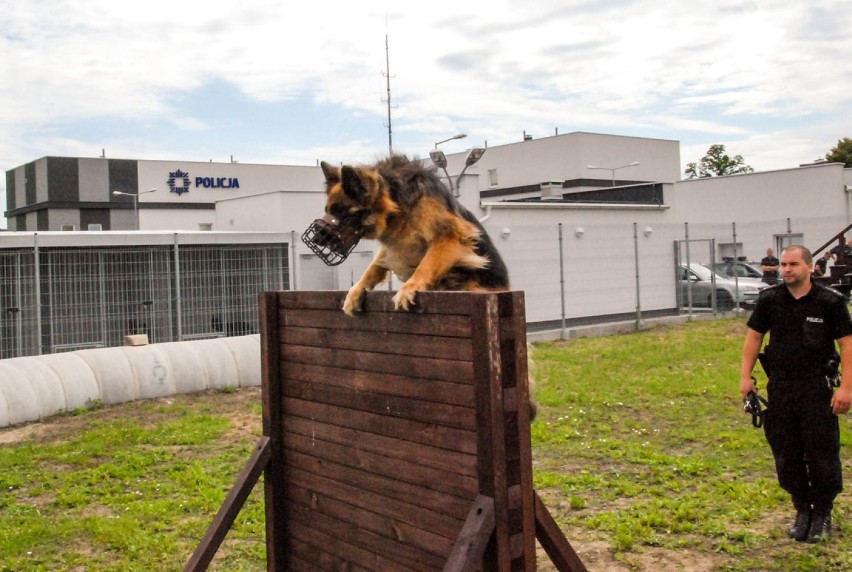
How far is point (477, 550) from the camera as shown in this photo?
3.28m

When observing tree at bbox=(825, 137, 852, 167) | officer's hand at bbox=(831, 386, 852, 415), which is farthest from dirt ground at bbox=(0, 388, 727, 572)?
tree at bbox=(825, 137, 852, 167)

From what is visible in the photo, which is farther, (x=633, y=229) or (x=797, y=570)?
(x=633, y=229)

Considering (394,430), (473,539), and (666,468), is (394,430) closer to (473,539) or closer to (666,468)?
(473,539)

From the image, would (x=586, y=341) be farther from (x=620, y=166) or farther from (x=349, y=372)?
(x=620, y=166)

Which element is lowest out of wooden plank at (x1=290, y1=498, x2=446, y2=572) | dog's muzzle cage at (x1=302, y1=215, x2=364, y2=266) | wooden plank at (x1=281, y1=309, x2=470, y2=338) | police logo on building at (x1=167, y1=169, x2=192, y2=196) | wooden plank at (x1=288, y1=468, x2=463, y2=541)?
wooden plank at (x1=290, y1=498, x2=446, y2=572)

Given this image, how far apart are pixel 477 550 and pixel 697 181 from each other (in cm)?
4079

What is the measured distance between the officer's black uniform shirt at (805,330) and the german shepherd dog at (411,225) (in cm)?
244

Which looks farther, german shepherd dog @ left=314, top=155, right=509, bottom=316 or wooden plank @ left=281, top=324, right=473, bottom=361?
german shepherd dog @ left=314, top=155, right=509, bottom=316

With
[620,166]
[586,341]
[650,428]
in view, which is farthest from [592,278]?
[620,166]

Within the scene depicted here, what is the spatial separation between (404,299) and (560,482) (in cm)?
429

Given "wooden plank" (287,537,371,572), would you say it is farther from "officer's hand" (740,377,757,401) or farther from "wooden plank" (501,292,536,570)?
"officer's hand" (740,377,757,401)

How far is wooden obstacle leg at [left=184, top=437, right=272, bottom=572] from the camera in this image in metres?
4.73

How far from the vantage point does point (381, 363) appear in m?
4.09

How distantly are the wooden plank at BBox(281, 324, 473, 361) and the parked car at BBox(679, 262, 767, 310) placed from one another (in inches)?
840
